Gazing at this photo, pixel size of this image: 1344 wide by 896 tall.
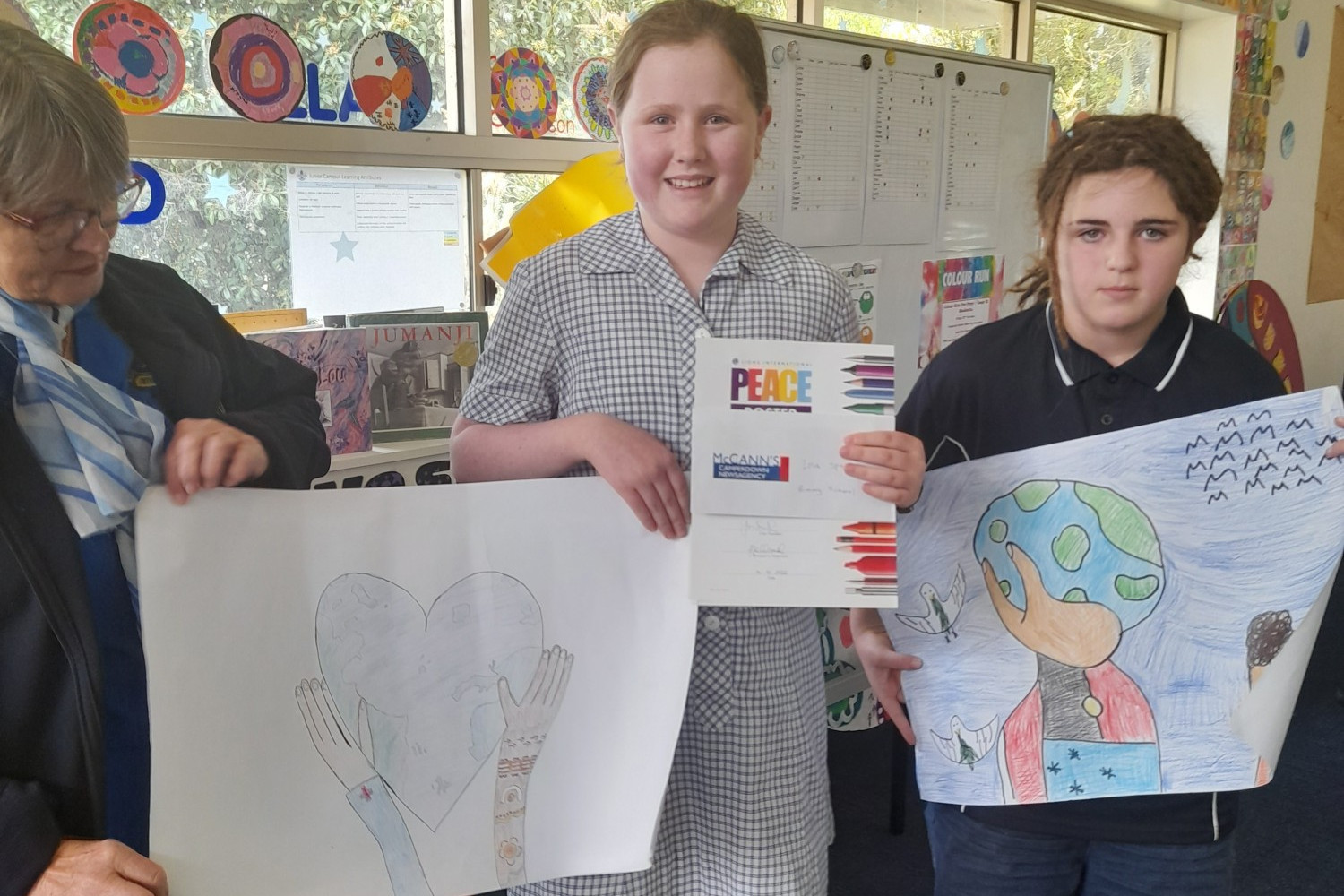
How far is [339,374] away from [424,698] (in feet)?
3.33

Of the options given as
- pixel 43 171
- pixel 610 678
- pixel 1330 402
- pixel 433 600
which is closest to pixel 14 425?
pixel 43 171

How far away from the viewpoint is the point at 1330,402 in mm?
1013

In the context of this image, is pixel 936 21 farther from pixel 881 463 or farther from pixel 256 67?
pixel 881 463

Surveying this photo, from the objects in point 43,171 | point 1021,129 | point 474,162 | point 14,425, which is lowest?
point 14,425

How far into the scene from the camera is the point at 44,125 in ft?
2.35

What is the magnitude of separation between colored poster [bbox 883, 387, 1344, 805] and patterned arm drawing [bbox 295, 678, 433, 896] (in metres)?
0.58

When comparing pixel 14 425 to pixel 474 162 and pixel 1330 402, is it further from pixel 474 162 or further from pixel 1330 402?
pixel 474 162

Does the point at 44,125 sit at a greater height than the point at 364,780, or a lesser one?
greater

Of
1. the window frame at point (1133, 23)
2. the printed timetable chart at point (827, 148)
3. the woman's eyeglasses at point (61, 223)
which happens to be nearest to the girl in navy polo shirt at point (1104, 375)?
the woman's eyeglasses at point (61, 223)

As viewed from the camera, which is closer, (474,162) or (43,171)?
(43,171)

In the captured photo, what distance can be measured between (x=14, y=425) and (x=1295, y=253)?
15.9 ft

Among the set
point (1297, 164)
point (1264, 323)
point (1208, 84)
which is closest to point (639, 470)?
point (1264, 323)

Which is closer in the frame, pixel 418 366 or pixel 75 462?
pixel 75 462

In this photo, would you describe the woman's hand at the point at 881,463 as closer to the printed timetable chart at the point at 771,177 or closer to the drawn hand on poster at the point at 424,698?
the drawn hand on poster at the point at 424,698
